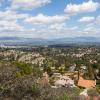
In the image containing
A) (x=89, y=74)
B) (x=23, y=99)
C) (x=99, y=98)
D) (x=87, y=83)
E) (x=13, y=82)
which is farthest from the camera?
(x=89, y=74)

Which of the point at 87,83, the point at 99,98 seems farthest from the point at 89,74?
the point at 99,98

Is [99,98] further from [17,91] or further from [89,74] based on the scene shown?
[89,74]

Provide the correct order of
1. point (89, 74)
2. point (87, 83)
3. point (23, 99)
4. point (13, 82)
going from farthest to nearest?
point (89, 74), point (87, 83), point (13, 82), point (23, 99)

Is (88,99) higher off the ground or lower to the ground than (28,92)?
lower

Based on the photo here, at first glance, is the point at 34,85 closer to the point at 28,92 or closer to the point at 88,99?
the point at 28,92

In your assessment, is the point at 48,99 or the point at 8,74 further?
the point at 8,74

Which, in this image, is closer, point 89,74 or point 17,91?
point 17,91

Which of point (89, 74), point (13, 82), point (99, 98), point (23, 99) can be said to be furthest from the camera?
point (89, 74)

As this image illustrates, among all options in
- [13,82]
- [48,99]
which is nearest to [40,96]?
[48,99]

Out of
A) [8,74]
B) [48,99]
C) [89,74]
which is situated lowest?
[89,74]
